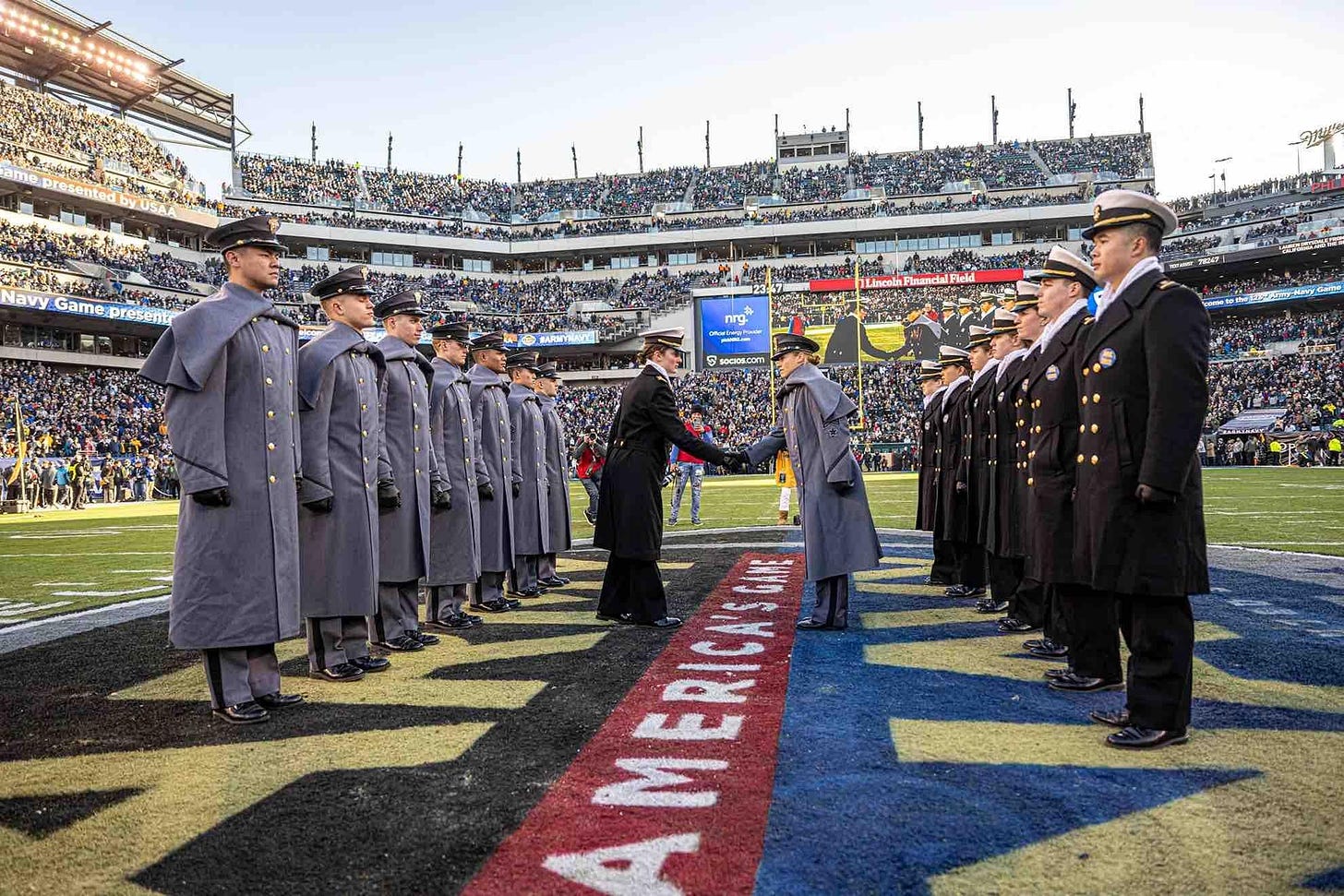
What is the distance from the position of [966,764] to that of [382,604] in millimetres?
4015

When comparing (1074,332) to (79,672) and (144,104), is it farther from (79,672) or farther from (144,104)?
(144,104)

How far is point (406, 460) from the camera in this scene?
6.02m

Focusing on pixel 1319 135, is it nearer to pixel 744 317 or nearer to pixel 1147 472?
pixel 744 317

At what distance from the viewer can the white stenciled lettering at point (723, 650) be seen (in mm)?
5277

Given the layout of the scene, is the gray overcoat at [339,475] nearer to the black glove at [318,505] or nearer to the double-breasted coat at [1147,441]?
the black glove at [318,505]

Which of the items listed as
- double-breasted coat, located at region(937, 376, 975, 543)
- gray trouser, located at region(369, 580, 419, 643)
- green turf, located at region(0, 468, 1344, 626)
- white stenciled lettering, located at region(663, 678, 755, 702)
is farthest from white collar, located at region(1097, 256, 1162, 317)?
green turf, located at region(0, 468, 1344, 626)

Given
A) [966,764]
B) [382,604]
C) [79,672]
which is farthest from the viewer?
[382,604]

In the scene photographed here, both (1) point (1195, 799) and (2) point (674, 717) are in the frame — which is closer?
(1) point (1195, 799)

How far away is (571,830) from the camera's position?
2.74 meters

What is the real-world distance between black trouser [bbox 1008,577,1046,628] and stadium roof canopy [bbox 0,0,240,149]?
54621 millimetres

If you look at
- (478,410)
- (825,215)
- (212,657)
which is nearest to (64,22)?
(825,215)

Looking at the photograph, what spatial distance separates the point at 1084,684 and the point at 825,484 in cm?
233

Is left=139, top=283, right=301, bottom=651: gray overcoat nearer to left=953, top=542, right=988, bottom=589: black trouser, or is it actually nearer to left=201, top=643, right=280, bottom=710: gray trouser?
left=201, top=643, right=280, bottom=710: gray trouser

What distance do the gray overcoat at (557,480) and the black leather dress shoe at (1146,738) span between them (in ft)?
19.2
